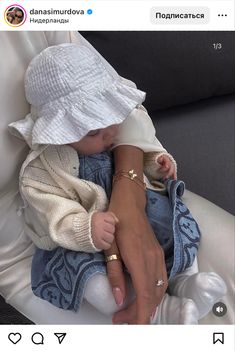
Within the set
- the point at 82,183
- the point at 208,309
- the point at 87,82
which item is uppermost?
the point at 87,82

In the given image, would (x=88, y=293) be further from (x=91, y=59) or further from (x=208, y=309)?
(x=91, y=59)

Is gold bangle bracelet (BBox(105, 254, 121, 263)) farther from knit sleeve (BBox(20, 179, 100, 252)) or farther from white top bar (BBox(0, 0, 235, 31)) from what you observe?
white top bar (BBox(0, 0, 235, 31))

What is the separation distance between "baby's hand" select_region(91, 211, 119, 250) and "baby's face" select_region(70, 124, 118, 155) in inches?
3.3

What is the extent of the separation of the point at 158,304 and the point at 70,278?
10 centimetres

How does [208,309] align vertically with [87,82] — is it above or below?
below

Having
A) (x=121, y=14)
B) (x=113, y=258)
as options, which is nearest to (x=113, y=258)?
(x=113, y=258)

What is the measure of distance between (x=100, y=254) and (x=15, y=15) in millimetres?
283

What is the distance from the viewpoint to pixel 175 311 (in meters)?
0.53

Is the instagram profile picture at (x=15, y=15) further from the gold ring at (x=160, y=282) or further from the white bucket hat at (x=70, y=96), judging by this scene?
the gold ring at (x=160, y=282)

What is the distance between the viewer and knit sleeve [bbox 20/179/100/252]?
529 millimetres

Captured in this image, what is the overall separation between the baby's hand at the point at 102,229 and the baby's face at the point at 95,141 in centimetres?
8

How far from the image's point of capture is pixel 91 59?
0.53m

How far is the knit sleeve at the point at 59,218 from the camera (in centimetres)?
53

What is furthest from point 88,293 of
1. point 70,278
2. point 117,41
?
point 117,41
